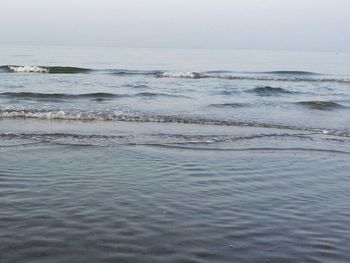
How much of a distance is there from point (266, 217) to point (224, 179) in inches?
85.5

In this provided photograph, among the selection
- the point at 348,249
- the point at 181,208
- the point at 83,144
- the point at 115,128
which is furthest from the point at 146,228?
the point at 115,128

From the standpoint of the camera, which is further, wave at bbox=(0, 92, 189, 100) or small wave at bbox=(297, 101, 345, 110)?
wave at bbox=(0, 92, 189, 100)

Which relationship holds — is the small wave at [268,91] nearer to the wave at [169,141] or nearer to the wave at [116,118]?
the wave at [116,118]

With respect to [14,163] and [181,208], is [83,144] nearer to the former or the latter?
[14,163]

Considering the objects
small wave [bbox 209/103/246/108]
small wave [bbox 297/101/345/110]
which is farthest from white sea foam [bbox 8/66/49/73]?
small wave [bbox 297/101/345/110]

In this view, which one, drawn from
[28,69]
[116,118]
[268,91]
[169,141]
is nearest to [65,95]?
[116,118]

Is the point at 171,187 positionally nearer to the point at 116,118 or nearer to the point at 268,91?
the point at 116,118

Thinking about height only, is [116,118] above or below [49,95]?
below

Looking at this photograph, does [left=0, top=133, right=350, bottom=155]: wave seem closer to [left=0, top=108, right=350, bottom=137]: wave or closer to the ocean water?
the ocean water

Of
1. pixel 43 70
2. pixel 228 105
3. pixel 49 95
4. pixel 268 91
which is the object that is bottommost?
pixel 228 105

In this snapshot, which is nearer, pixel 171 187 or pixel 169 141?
pixel 171 187

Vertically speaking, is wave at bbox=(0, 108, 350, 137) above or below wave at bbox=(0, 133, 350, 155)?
above

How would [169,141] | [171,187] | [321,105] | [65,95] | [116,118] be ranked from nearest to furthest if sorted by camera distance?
[171,187] < [169,141] < [116,118] < [321,105] < [65,95]

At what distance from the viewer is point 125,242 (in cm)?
560
